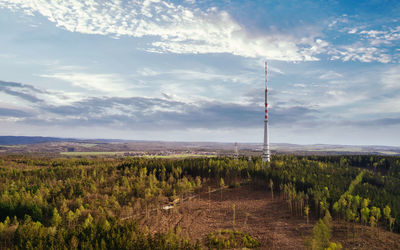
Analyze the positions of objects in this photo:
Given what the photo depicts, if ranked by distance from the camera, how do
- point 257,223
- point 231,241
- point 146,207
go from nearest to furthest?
point 231,241, point 257,223, point 146,207

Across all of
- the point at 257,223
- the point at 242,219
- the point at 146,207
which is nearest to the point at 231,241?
the point at 257,223

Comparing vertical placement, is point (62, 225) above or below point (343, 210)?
below

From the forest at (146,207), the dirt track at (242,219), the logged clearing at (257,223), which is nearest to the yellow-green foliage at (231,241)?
the forest at (146,207)

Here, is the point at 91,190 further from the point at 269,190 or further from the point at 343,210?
the point at 343,210

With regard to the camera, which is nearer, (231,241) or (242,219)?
(231,241)

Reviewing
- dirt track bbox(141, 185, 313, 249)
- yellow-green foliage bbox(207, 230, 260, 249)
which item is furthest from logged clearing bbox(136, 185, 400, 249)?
yellow-green foliage bbox(207, 230, 260, 249)

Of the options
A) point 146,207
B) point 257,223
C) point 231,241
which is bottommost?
point 257,223

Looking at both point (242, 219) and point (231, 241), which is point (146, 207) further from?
point (231, 241)

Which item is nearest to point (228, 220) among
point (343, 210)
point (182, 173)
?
point (343, 210)
